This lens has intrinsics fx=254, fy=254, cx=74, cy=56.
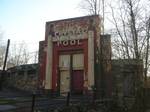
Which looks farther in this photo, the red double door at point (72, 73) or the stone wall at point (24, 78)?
the stone wall at point (24, 78)

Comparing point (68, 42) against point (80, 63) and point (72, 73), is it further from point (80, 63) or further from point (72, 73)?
point (72, 73)

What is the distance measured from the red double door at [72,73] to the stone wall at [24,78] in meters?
5.06

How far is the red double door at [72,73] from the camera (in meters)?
25.7

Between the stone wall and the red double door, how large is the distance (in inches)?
199

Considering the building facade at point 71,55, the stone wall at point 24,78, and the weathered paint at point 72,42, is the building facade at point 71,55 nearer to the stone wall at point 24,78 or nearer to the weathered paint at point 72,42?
the weathered paint at point 72,42

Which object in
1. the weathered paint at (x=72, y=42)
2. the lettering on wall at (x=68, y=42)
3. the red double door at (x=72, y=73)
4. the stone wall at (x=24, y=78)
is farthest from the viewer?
the stone wall at (x=24, y=78)

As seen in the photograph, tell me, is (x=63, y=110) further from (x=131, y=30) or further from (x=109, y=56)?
(x=109, y=56)

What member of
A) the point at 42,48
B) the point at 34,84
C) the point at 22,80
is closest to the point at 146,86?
the point at 42,48

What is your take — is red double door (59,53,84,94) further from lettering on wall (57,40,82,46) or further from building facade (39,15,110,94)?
lettering on wall (57,40,82,46)

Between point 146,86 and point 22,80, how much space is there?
18.7m

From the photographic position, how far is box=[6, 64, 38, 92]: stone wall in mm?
31603

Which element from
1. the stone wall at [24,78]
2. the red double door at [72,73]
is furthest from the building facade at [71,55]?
the stone wall at [24,78]

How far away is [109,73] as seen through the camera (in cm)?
2559

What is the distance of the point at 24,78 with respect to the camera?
3325 centimetres
